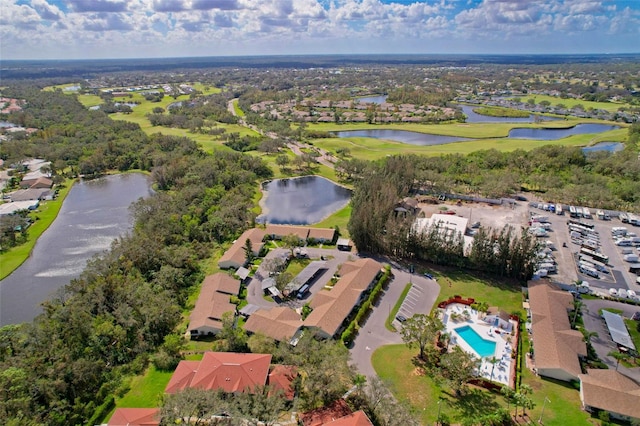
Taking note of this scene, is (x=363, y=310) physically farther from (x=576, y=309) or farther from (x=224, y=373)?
(x=576, y=309)

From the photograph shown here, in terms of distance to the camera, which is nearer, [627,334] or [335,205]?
[627,334]

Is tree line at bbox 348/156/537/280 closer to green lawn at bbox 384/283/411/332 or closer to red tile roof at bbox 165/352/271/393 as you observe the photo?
green lawn at bbox 384/283/411/332

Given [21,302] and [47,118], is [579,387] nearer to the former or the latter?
[21,302]

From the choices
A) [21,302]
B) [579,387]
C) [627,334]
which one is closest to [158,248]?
[21,302]

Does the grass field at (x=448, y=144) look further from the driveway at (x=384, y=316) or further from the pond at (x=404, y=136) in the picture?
the driveway at (x=384, y=316)

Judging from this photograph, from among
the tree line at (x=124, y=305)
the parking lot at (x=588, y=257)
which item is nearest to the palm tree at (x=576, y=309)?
the parking lot at (x=588, y=257)

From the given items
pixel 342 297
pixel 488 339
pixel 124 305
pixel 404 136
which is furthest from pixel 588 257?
pixel 404 136
